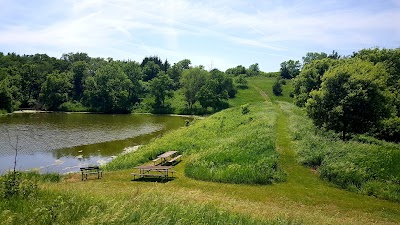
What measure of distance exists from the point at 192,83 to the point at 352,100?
72.9 meters

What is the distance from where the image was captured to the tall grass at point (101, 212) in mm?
7488

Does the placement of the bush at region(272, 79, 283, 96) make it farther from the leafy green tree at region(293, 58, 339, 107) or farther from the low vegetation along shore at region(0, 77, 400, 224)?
the low vegetation along shore at region(0, 77, 400, 224)

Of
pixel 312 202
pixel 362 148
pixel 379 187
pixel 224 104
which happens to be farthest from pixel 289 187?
pixel 224 104

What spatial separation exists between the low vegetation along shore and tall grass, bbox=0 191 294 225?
0.03 meters

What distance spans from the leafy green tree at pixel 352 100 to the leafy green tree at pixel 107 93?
247 ft

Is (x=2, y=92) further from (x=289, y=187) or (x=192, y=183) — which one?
(x=289, y=187)

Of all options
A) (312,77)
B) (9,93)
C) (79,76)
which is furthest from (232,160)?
(79,76)

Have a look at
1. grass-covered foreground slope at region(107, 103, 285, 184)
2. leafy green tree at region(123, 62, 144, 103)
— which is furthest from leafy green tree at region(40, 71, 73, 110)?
grass-covered foreground slope at region(107, 103, 285, 184)

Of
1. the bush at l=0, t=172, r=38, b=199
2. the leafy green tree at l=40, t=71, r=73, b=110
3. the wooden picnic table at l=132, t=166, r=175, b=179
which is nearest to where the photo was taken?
the bush at l=0, t=172, r=38, b=199

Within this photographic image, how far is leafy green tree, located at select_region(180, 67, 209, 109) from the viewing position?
10000 centimetres

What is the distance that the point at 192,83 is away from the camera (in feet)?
329

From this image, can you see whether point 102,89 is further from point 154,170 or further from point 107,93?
point 154,170

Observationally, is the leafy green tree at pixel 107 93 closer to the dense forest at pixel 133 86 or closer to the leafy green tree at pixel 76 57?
the dense forest at pixel 133 86

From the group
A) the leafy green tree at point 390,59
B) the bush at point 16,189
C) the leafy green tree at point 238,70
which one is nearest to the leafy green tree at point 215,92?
the leafy green tree at point 390,59
